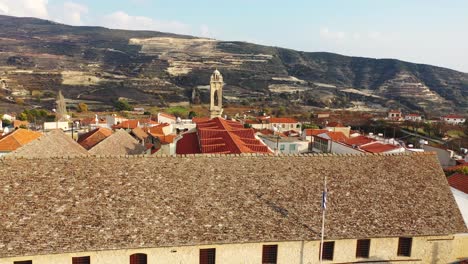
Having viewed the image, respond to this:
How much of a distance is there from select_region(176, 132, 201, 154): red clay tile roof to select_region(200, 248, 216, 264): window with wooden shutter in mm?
14251

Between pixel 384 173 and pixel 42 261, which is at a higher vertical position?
pixel 384 173

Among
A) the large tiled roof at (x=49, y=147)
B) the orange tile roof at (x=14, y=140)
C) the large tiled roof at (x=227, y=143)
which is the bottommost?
the orange tile roof at (x=14, y=140)

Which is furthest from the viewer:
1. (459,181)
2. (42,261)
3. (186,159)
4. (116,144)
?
(116,144)

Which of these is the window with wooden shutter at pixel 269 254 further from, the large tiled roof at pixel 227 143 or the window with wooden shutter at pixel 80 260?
the large tiled roof at pixel 227 143

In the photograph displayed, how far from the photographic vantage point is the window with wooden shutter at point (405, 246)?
754 inches

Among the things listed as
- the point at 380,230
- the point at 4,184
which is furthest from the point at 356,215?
the point at 4,184

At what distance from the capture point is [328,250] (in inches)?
726

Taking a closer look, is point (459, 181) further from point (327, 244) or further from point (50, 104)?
point (50, 104)

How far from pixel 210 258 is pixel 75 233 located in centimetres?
580

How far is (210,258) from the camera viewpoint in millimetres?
17312

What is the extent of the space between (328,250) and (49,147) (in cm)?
2106

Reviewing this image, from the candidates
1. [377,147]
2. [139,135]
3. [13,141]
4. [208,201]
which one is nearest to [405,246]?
[208,201]

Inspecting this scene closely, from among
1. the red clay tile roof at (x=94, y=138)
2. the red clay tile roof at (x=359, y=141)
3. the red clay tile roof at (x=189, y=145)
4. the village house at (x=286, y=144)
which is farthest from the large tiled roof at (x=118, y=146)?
the red clay tile roof at (x=359, y=141)

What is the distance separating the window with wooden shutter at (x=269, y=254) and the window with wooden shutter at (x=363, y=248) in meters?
4.16
